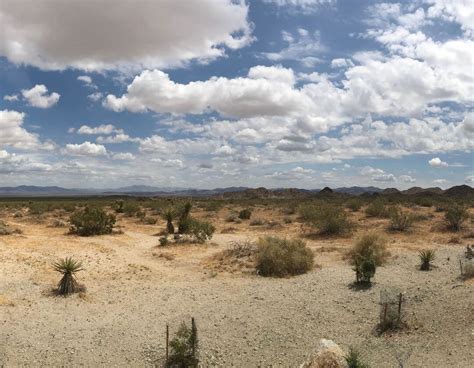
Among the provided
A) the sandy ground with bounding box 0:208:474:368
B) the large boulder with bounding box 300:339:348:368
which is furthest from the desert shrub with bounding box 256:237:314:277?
the large boulder with bounding box 300:339:348:368

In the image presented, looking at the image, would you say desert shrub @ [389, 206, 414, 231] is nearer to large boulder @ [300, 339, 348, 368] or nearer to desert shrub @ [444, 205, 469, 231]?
desert shrub @ [444, 205, 469, 231]

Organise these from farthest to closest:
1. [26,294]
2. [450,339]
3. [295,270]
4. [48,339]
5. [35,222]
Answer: [35,222] < [295,270] < [26,294] < [48,339] < [450,339]

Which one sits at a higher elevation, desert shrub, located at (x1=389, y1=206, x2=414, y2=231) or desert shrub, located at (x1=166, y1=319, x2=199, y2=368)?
desert shrub, located at (x1=389, y1=206, x2=414, y2=231)

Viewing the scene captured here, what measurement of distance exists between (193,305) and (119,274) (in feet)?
18.4

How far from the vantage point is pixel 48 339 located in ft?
39.0

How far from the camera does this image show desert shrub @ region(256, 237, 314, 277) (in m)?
18.5

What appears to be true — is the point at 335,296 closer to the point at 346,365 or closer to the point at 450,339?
the point at 450,339

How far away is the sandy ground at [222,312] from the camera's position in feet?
35.8

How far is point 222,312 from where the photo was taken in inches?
545

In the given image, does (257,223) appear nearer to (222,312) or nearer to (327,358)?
(222,312)

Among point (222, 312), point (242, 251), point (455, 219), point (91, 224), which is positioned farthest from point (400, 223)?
point (91, 224)

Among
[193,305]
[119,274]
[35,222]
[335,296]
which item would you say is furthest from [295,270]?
[35,222]

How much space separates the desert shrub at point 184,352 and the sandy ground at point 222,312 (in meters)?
0.38

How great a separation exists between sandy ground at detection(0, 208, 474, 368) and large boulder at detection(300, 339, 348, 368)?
4.58 feet
